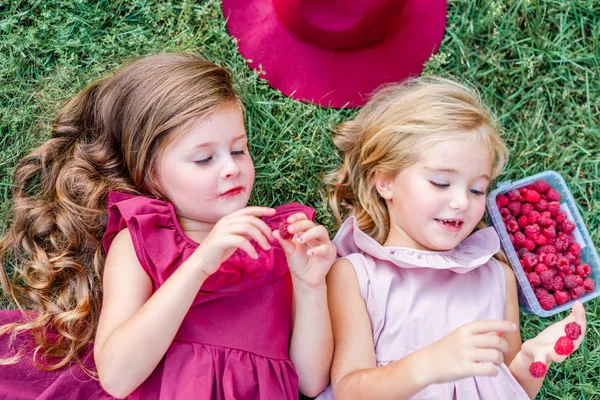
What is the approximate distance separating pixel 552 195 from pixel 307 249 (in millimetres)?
1147

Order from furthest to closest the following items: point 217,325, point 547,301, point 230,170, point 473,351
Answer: point 547,301
point 217,325
point 230,170
point 473,351

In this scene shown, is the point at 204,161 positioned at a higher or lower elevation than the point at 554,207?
higher

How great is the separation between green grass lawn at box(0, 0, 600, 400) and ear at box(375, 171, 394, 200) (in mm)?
280

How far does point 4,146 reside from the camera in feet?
8.01

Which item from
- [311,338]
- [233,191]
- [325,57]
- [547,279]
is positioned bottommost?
[311,338]

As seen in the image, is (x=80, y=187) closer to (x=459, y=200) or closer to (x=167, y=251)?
(x=167, y=251)

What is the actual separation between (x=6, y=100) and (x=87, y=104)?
411mm

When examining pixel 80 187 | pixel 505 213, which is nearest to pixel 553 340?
pixel 505 213

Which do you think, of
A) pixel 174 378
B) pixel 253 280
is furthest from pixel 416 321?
pixel 174 378

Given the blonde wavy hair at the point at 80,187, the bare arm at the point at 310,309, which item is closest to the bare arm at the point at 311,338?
the bare arm at the point at 310,309

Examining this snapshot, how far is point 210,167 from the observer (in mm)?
1950

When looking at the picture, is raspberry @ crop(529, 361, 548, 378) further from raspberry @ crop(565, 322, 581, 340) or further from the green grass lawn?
the green grass lawn

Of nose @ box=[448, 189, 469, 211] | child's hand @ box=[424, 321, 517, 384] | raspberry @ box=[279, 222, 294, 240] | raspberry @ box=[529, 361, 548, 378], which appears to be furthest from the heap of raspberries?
raspberry @ box=[279, 222, 294, 240]

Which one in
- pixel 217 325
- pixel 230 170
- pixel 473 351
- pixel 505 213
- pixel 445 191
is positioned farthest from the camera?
pixel 505 213
